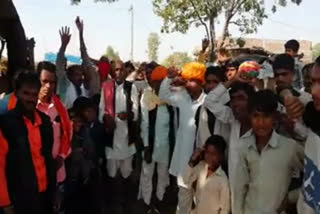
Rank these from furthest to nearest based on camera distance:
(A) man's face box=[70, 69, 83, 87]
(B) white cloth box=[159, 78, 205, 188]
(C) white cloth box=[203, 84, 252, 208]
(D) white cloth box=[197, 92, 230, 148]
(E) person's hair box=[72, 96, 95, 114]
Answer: (A) man's face box=[70, 69, 83, 87]
(E) person's hair box=[72, 96, 95, 114]
(B) white cloth box=[159, 78, 205, 188]
(D) white cloth box=[197, 92, 230, 148]
(C) white cloth box=[203, 84, 252, 208]

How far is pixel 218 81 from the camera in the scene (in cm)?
457

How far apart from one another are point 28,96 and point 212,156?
1561 millimetres

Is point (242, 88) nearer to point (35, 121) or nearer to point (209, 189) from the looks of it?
point (209, 189)

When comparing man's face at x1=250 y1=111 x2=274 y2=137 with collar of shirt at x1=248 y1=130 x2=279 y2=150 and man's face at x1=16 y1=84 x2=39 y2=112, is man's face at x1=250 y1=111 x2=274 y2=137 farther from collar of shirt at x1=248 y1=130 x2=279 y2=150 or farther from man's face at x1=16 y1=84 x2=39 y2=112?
man's face at x1=16 y1=84 x2=39 y2=112

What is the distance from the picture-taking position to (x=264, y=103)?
132 inches

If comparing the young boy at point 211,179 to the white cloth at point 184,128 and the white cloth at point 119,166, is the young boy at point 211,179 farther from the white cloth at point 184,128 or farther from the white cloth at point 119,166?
the white cloth at point 119,166

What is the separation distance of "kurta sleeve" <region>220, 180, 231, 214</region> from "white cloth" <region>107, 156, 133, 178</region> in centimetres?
213

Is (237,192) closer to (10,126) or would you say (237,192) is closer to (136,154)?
(10,126)

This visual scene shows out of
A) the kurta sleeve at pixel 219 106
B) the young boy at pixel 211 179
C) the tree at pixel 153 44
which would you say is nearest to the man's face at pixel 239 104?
the kurta sleeve at pixel 219 106

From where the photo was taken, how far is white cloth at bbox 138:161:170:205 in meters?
6.17

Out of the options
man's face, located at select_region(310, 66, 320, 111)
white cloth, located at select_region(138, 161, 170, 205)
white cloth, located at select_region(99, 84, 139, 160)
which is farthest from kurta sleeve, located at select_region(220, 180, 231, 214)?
white cloth, located at select_region(99, 84, 139, 160)

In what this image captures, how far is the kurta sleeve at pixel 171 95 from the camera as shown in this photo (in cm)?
516

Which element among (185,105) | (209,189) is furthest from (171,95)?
Result: (209,189)

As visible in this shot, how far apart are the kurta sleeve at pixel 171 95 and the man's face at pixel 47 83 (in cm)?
122
